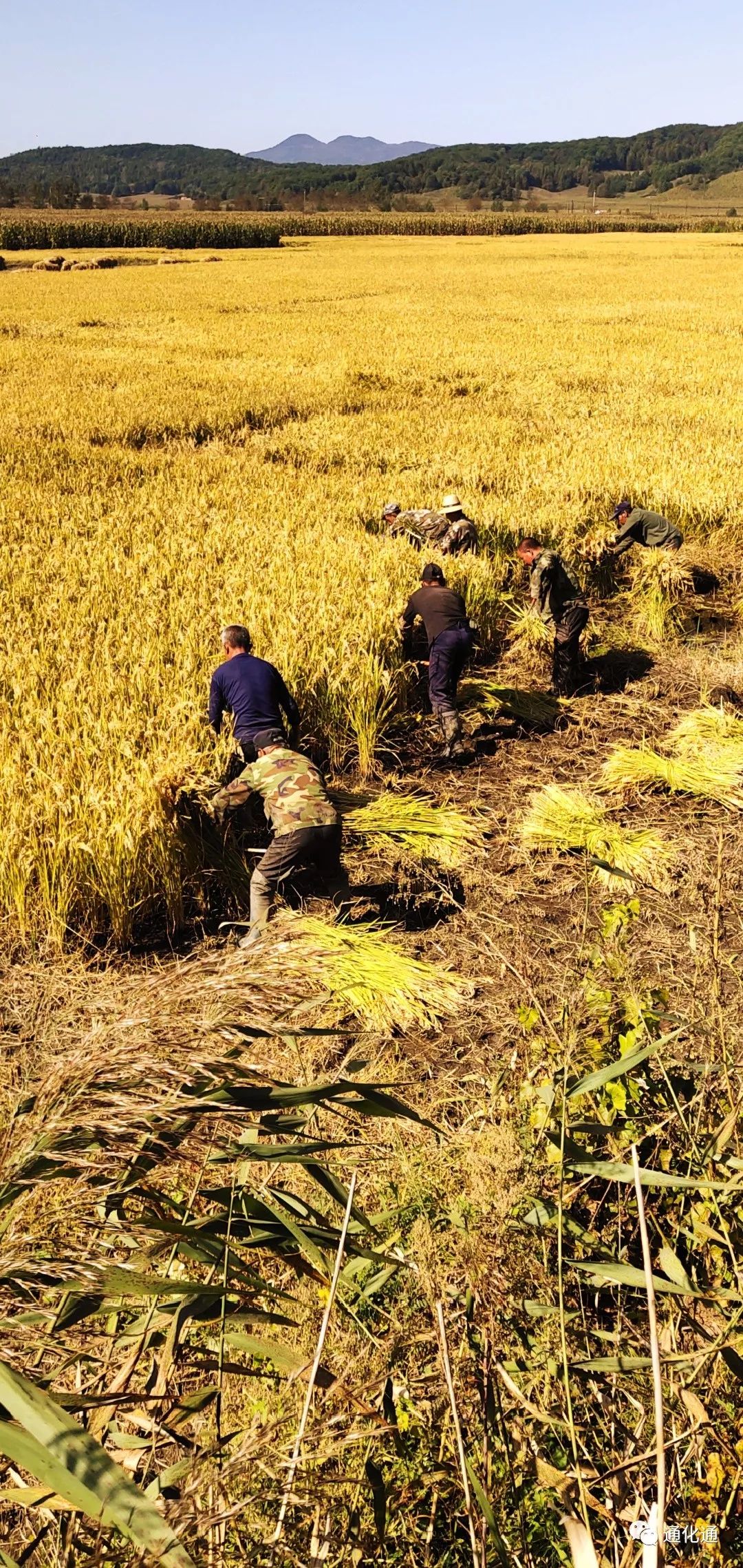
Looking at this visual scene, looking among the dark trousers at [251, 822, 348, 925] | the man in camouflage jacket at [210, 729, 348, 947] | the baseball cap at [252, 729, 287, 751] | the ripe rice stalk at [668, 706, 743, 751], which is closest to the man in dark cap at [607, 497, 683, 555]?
the ripe rice stalk at [668, 706, 743, 751]

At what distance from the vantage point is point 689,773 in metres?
5.84

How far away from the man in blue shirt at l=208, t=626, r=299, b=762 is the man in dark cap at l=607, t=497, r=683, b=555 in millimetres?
5068

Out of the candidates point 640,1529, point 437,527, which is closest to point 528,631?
point 437,527

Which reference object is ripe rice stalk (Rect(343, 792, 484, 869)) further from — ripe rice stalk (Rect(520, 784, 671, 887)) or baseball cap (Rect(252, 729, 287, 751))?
baseball cap (Rect(252, 729, 287, 751))

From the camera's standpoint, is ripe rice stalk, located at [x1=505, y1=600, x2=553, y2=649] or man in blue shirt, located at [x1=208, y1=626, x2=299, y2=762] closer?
man in blue shirt, located at [x1=208, y1=626, x2=299, y2=762]

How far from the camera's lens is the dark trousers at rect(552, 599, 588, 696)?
7270 millimetres

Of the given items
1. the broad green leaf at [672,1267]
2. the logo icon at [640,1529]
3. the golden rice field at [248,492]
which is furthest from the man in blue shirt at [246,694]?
the logo icon at [640,1529]

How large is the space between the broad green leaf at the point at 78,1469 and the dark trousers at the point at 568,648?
22.8ft

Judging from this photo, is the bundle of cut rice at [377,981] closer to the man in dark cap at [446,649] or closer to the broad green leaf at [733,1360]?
the broad green leaf at [733,1360]

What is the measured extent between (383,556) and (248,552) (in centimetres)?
142

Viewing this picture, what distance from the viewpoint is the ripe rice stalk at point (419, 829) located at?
5180mm

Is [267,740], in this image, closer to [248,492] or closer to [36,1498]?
[36,1498]

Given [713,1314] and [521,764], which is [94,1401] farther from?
[521,764]

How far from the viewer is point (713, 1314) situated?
2176 millimetres
